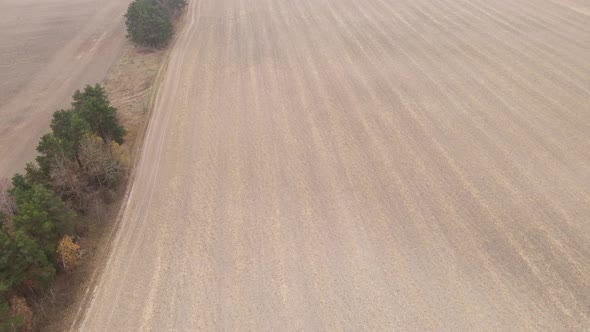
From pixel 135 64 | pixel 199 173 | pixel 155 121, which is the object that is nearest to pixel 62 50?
pixel 135 64

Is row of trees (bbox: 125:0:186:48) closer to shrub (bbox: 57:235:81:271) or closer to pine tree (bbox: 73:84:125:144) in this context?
pine tree (bbox: 73:84:125:144)

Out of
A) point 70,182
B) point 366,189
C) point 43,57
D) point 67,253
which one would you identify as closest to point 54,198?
point 67,253

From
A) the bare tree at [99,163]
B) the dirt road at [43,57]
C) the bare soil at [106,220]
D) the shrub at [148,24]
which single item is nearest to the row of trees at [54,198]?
the bare tree at [99,163]

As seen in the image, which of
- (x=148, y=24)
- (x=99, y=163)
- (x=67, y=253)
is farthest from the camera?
(x=148, y=24)

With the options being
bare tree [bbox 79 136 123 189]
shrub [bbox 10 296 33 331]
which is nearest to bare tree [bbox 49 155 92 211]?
bare tree [bbox 79 136 123 189]

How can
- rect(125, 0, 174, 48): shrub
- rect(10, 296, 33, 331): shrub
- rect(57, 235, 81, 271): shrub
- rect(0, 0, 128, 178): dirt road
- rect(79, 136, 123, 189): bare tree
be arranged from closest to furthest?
rect(10, 296, 33, 331): shrub, rect(57, 235, 81, 271): shrub, rect(79, 136, 123, 189): bare tree, rect(0, 0, 128, 178): dirt road, rect(125, 0, 174, 48): shrub

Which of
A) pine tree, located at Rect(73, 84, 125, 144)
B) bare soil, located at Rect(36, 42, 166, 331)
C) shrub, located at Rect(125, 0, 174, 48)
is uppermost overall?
shrub, located at Rect(125, 0, 174, 48)

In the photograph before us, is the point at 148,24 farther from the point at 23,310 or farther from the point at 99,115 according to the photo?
the point at 23,310
